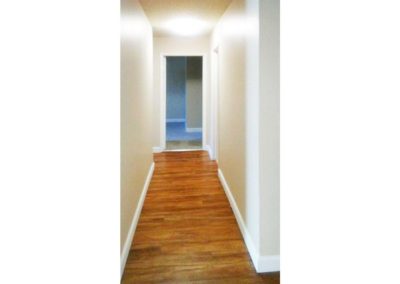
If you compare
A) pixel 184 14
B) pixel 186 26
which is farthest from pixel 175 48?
pixel 184 14

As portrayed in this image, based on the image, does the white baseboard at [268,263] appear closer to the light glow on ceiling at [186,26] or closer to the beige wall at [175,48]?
the light glow on ceiling at [186,26]

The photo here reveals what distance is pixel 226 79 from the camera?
4250 mm

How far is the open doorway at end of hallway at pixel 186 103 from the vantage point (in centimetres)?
881

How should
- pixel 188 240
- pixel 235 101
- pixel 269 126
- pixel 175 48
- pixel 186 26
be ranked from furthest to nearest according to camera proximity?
pixel 175 48 < pixel 186 26 < pixel 235 101 < pixel 188 240 < pixel 269 126

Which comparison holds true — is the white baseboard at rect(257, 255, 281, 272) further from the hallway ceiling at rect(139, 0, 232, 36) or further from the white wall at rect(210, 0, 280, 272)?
the hallway ceiling at rect(139, 0, 232, 36)

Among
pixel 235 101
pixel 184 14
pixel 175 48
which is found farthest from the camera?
pixel 175 48

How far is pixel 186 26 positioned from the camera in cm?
555

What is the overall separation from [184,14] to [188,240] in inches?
118

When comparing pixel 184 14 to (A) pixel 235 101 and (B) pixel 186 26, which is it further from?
(A) pixel 235 101

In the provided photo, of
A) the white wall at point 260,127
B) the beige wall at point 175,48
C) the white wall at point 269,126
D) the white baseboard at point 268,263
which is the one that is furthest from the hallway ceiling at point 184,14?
the white baseboard at point 268,263

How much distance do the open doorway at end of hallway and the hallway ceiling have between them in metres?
2.77

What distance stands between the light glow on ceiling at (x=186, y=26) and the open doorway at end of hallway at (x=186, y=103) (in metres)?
2.55

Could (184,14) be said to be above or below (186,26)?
below
